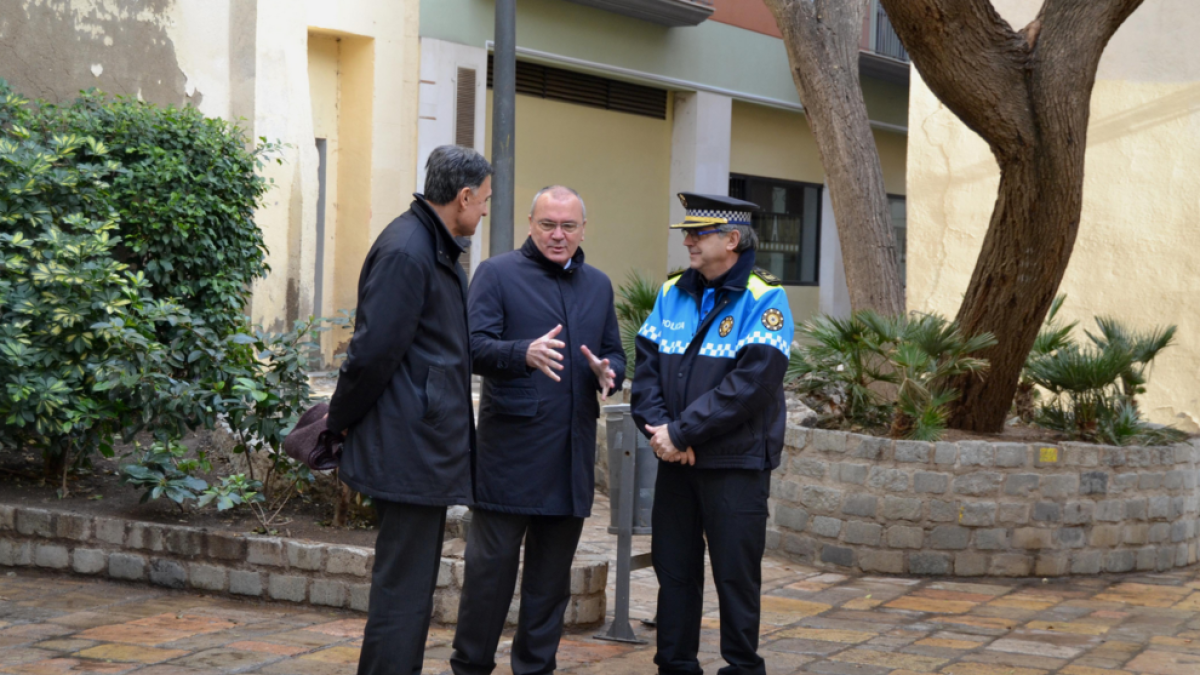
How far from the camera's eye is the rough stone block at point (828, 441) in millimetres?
Answer: 7547

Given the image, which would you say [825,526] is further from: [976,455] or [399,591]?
[399,591]

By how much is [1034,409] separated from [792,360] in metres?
1.92

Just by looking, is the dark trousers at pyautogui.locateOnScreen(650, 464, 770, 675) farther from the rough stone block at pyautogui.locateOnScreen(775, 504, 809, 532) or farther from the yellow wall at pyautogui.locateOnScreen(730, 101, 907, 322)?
the yellow wall at pyautogui.locateOnScreen(730, 101, 907, 322)

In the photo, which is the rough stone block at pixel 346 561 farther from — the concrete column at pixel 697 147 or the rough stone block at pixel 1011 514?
the concrete column at pixel 697 147

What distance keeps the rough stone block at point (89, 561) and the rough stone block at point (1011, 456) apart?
4817 millimetres

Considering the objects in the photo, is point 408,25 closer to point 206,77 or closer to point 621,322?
point 206,77

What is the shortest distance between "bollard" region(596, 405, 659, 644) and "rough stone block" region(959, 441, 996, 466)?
7.86 feet

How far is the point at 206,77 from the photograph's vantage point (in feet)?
35.6

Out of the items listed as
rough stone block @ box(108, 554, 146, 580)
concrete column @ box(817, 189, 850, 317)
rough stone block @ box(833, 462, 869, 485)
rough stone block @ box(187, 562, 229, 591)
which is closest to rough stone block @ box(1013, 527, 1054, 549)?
rough stone block @ box(833, 462, 869, 485)

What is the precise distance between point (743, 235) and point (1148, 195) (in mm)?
6678

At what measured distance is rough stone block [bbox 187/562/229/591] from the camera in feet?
19.6

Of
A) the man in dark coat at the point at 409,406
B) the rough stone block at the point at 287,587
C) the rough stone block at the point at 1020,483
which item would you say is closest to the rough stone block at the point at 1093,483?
the rough stone block at the point at 1020,483

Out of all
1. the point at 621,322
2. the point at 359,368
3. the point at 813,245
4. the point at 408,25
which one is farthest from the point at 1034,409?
the point at 813,245

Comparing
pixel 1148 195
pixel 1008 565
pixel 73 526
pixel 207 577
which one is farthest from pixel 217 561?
pixel 1148 195
